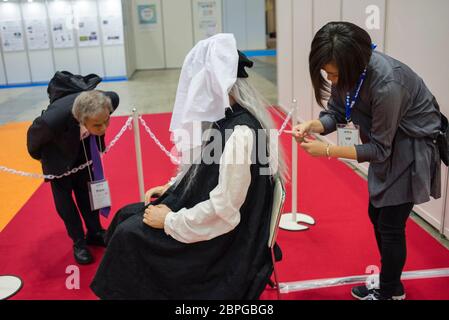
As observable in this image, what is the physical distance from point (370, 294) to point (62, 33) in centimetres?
1191

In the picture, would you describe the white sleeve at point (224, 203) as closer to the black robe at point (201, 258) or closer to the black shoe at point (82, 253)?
the black robe at point (201, 258)

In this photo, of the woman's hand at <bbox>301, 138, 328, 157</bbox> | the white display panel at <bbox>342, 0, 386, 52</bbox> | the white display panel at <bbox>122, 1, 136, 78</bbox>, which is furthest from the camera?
the white display panel at <bbox>122, 1, 136, 78</bbox>

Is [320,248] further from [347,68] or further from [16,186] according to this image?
[16,186]

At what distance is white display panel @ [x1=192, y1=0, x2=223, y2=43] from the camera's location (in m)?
14.4

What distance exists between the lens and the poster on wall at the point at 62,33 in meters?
12.3

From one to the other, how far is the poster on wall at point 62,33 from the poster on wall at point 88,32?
9.4 inches

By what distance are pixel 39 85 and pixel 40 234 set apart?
10.1 meters

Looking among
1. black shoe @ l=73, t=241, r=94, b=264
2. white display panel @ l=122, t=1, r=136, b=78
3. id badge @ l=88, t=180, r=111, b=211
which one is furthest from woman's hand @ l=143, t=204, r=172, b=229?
white display panel @ l=122, t=1, r=136, b=78

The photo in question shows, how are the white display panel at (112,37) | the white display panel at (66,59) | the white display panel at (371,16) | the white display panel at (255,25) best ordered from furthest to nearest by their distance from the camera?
the white display panel at (255,25)
the white display panel at (66,59)
the white display panel at (112,37)
the white display panel at (371,16)

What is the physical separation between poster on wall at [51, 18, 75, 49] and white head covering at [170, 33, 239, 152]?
11552 millimetres

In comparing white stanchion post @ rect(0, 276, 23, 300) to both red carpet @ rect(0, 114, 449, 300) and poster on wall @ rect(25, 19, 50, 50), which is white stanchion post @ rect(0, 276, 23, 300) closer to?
red carpet @ rect(0, 114, 449, 300)

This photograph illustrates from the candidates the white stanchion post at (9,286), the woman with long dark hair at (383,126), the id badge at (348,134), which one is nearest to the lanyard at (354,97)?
the woman with long dark hair at (383,126)

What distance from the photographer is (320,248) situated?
3.27m

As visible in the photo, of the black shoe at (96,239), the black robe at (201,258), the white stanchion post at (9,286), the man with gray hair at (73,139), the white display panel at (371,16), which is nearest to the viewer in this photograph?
the black robe at (201,258)
